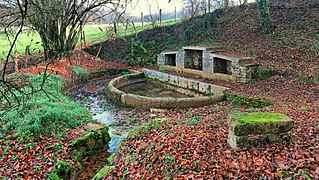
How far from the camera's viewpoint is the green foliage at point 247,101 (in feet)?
30.5

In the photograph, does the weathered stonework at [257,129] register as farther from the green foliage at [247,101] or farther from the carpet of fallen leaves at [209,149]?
the green foliage at [247,101]

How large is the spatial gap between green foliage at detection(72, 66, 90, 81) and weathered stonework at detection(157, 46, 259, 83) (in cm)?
536

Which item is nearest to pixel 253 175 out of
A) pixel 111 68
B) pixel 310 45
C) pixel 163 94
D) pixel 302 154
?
pixel 302 154

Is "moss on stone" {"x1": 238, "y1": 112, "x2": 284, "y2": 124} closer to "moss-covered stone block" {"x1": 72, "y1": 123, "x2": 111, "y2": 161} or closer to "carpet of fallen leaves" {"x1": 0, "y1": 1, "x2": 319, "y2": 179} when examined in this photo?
"carpet of fallen leaves" {"x1": 0, "y1": 1, "x2": 319, "y2": 179}

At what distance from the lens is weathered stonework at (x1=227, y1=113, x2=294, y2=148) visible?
4.60 meters

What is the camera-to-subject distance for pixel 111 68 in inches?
774

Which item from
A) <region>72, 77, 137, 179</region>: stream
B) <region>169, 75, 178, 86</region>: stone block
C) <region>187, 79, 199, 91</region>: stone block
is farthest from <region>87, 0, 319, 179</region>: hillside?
<region>187, 79, 199, 91</region>: stone block

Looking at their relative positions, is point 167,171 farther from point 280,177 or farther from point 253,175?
point 280,177

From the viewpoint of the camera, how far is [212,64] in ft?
47.4

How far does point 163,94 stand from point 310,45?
26.7 ft

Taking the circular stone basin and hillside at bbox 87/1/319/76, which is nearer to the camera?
the circular stone basin

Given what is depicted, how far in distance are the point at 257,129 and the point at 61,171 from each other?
14.6 feet

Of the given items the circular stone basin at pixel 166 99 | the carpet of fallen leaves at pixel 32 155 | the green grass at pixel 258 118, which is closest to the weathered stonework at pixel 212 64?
the circular stone basin at pixel 166 99

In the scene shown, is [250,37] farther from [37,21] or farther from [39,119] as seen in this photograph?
[37,21]
